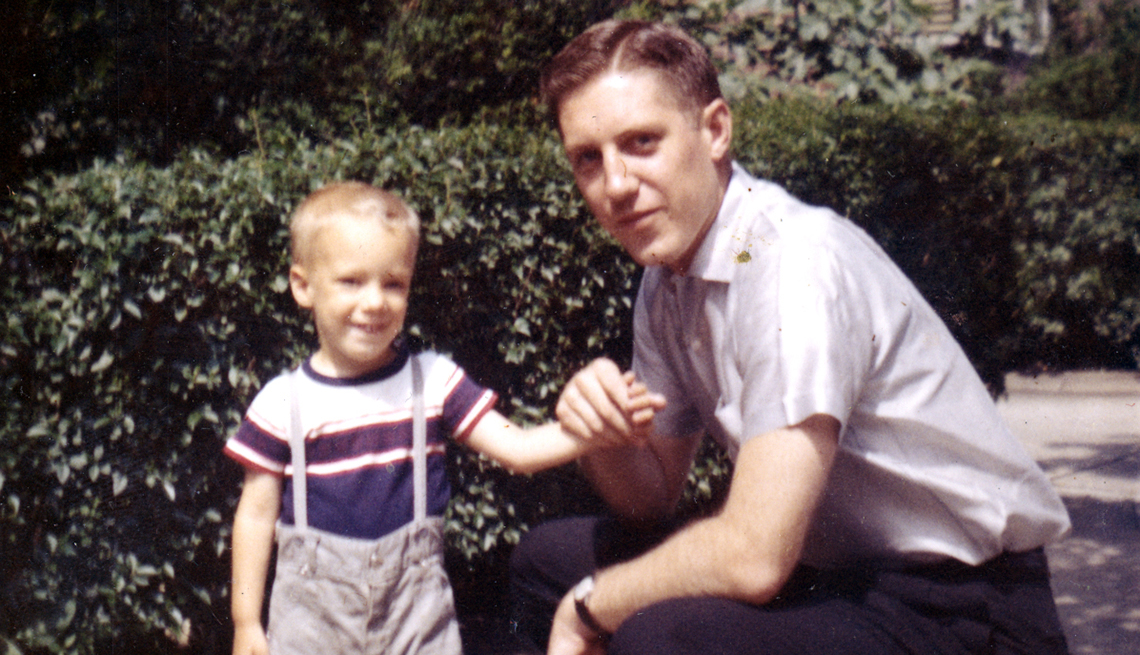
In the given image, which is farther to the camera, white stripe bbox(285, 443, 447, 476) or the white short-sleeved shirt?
white stripe bbox(285, 443, 447, 476)

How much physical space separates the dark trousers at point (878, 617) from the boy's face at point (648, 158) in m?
0.77

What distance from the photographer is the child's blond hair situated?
2.15 m

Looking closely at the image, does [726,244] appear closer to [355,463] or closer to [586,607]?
[586,607]

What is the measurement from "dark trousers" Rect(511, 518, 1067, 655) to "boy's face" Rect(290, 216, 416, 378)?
852 millimetres

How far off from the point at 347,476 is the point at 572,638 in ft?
2.07

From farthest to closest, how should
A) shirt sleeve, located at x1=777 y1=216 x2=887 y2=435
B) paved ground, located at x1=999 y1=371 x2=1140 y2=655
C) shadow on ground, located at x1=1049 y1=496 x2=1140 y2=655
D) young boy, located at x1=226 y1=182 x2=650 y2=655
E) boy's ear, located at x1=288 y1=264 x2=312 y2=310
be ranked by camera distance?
paved ground, located at x1=999 y1=371 x2=1140 y2=655
shadow on ground, located at x1=1049 y1=496 x2=1140 y2=655
boy's ear, located at x1=288 y1=264 x2=312 y2=310
young boy, located at x1=226 y1=182 x2=650 y2=655
shirt sleeve, located at x1=777 y1=216 x2=887 y2=435

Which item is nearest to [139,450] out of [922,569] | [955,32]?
[922,569]

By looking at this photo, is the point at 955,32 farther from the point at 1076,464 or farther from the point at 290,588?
the point at 290,588

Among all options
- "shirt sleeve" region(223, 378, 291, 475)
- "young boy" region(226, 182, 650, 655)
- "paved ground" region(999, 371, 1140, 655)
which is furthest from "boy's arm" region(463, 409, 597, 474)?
"paved ground" region(999, 371, 1140, 655)

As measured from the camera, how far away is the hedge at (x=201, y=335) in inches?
95.3

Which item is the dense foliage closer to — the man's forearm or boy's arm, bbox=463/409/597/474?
the man's forearm

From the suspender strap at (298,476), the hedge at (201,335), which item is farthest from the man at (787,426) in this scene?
the hedge at (201,335)

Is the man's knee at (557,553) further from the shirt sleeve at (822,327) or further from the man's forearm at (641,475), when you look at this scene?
the shirt sleeve at (822,327)

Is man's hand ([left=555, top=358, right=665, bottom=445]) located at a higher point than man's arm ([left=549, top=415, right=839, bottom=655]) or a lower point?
higher
